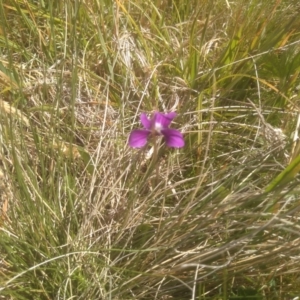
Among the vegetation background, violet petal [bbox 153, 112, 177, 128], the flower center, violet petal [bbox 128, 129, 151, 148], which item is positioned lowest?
the vegetation background

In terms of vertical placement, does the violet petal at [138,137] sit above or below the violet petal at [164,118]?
below

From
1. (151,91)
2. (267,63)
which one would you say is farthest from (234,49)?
(151,91)

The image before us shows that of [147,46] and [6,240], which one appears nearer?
[6,240]

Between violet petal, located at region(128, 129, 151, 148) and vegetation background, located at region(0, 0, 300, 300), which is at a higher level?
violet petal, located at region(128, 129, 151, 148)

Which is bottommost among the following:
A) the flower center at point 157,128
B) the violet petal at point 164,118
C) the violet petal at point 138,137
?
the violet petal at point 138,137

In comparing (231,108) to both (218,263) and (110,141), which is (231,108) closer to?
(110,141)
